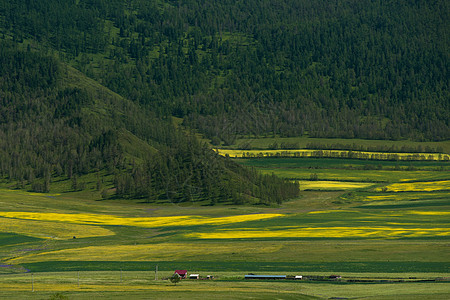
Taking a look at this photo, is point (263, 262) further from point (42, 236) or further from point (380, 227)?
point (42, 236)

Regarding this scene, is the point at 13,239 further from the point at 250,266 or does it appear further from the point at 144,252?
the point at 250,266

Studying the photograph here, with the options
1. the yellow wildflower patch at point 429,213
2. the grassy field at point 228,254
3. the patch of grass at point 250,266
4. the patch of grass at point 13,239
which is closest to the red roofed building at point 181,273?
the grassy field at point 228,254

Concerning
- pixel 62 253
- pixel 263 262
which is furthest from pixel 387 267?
pixel 62 253

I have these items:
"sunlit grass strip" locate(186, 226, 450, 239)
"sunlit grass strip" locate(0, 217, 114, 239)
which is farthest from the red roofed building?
"sunlit grass strip" locate(0, 217, 114, 239)

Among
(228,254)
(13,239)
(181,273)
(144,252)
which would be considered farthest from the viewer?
(13,239)

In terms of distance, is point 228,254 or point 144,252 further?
point 144,252

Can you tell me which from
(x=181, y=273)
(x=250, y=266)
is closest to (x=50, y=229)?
(x=250, y=266)

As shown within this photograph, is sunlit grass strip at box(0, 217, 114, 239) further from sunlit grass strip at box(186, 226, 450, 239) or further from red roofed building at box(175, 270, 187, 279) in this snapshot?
red roofed building at box(175, 270, 187, 279)
